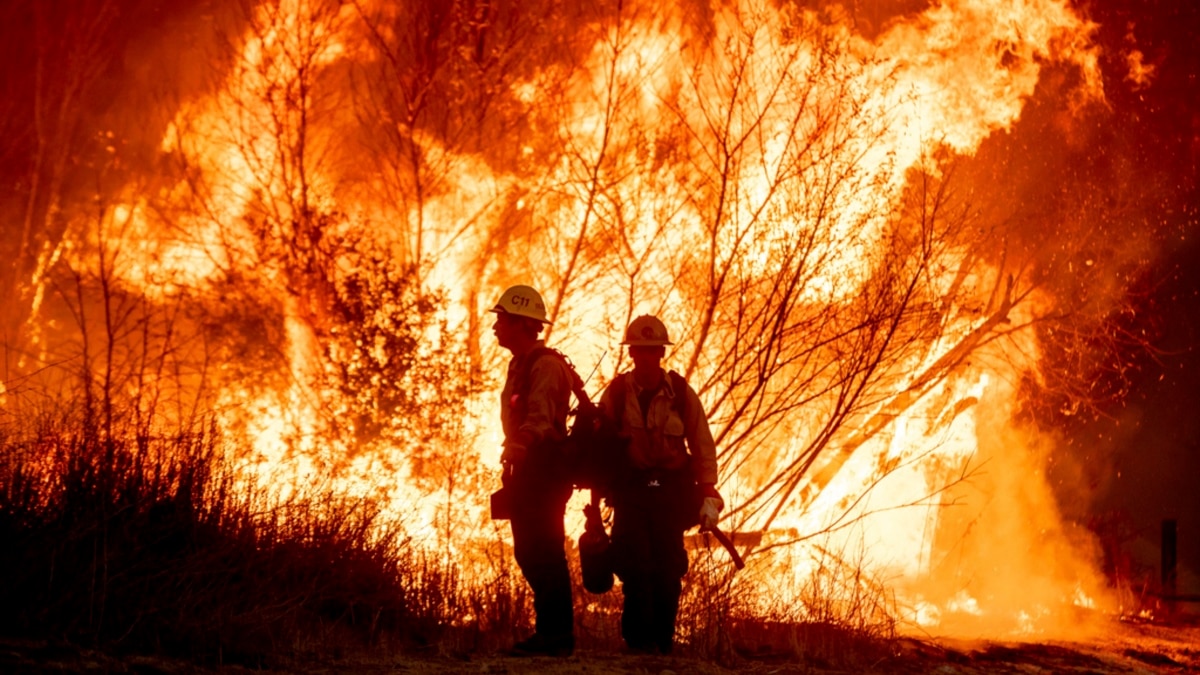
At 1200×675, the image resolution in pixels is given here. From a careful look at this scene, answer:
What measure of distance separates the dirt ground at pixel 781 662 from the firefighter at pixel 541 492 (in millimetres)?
206

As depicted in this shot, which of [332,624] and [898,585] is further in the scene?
[898,585]

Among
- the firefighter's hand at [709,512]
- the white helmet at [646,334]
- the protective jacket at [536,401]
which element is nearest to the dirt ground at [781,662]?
the firefighter's hand at [709,512]

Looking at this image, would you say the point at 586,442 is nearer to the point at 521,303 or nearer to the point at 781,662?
the point at 521,303

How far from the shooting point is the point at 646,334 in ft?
24.6

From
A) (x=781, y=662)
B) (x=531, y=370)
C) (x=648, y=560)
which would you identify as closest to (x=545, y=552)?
(x=648, y=560)

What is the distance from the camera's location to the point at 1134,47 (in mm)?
14938

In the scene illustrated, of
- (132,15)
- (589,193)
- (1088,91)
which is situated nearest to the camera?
(589,193)

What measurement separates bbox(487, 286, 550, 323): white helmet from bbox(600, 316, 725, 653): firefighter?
1.88ft

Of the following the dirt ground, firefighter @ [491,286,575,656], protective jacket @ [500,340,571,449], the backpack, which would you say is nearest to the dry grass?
the dirt ground

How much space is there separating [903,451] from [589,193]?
4049 millimetres

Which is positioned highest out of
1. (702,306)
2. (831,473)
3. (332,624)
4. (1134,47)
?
(1134,47)

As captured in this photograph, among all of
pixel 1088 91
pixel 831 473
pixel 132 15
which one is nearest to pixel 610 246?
pixel 831 473

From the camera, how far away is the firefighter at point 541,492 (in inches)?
273

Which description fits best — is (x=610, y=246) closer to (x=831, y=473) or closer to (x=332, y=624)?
(x=831, y=473)
